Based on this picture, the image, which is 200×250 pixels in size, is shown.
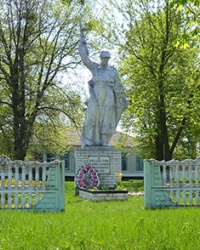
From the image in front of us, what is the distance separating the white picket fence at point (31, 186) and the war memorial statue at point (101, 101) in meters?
7.44

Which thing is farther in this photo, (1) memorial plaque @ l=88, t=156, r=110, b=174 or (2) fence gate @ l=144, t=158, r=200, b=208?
(1) memorial plaque @ l=88, t=156, r=110, b=174

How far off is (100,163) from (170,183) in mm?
6689

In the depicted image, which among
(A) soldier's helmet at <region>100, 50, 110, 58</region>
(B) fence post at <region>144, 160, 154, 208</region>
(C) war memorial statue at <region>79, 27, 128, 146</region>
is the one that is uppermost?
(A) soldier's helmet at <region>100, 50, 110, 58</region>

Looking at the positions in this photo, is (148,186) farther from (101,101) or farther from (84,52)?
(84,52)

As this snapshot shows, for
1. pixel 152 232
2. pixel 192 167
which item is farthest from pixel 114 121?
pixel 152 232

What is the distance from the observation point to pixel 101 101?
54.7 ft

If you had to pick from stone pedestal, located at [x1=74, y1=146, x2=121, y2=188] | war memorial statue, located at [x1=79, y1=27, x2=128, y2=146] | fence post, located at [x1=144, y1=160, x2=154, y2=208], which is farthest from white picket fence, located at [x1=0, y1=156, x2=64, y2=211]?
war memorial statue, located at [x1=79, y1=27, x2=128, y2=146]

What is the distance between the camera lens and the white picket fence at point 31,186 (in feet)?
30.7

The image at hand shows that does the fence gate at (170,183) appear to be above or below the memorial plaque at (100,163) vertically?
below

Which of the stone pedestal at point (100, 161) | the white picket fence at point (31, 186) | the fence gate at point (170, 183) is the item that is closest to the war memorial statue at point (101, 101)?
the stone pedestal at point (100, 161)

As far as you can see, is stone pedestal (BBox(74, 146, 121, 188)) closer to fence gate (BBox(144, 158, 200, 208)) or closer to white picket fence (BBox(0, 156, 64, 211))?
fence gate (BBox(144, 158, 200, 208))

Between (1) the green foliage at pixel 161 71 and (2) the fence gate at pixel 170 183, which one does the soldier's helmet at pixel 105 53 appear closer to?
(2) the fence gate at pixel 170 183

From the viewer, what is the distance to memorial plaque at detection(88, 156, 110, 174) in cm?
1645

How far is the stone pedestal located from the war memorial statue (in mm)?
480
